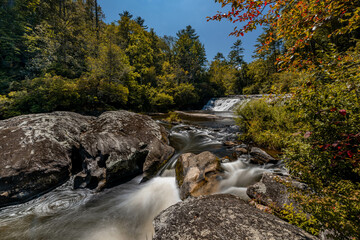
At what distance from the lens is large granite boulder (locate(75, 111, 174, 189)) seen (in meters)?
3.87

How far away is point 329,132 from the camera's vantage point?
2.02m

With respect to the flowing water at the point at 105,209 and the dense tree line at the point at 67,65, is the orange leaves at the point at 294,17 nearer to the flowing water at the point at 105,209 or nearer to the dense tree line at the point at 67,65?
the flowing water at the point at 105,209

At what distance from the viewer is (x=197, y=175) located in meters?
3.56

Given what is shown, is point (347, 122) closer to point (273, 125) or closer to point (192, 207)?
point (192, 207)

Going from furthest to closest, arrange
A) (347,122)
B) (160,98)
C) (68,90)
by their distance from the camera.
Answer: (160,98), (68,90), (347,122)

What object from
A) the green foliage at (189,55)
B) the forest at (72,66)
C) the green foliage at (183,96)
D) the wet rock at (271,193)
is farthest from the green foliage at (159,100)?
the wet rock at (271,193)

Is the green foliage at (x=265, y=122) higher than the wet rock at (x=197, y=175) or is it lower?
higher

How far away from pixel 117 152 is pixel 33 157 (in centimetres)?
209

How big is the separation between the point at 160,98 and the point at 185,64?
52.3ft

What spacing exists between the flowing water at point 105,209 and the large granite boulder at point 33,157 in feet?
1.05

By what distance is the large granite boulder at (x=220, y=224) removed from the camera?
1.70m

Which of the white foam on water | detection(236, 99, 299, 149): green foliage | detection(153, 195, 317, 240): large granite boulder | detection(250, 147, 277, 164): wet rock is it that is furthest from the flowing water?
detection(236, 99, 299, 149): green foliage

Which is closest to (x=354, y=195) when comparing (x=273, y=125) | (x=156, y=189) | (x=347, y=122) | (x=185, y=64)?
(x=347, y=122)

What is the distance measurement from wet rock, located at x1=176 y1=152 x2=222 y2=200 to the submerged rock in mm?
1178
